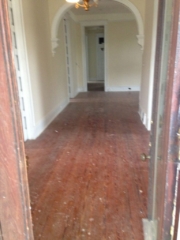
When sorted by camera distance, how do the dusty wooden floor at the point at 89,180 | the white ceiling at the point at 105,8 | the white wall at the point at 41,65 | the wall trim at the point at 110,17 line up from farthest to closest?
1. the wall trim at the point at 110,17
2. the white ceiling at the point at 105,8
3. the white wall at the point at 41,65
4. the dusty wooden floor at the point at 89,180

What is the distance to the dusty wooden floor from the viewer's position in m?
1.62

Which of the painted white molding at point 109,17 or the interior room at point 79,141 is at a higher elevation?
the painted white molding at point 109,17

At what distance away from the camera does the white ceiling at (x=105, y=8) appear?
219 inches

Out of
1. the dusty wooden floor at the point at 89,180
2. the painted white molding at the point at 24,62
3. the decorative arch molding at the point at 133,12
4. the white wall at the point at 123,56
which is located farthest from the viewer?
the white wall at the point at 123,56

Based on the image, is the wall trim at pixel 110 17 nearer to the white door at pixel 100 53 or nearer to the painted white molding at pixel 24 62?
the white door at pixel 100 53

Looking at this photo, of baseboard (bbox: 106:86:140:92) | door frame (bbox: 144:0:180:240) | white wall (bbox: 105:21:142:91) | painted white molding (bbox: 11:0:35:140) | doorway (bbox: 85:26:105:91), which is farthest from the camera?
doorway (bbox: 85:26:105:91)

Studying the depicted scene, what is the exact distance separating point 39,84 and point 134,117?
2062mm

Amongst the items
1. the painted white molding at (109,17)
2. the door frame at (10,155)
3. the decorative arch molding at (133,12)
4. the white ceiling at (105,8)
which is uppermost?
the white ceiling at (105,8)

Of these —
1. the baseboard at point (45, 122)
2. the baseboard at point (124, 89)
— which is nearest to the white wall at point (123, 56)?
the baseboard at point (124, 89)

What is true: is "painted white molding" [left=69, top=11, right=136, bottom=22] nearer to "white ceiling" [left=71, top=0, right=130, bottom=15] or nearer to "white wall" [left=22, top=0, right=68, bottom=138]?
"white ceiling" [left=71, top=0, right=130, bottom=15]

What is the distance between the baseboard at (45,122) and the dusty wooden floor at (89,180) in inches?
4.2

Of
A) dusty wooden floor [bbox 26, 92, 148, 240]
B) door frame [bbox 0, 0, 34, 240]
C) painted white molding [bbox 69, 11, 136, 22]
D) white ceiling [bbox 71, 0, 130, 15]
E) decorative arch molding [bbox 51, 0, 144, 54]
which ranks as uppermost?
white ceiling [bbox 71, 0, 130, 15]

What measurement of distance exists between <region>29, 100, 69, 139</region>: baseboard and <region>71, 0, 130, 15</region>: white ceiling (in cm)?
282

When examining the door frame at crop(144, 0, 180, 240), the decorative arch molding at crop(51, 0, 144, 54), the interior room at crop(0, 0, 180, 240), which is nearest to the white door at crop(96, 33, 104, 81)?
the interior room at crop(0, 0, 180, 240)
